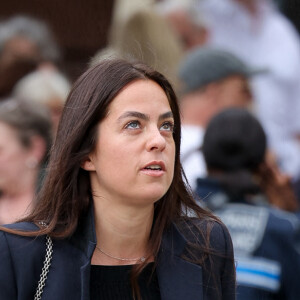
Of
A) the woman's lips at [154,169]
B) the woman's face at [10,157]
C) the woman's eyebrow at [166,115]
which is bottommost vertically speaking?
the woman's face at [10,157]

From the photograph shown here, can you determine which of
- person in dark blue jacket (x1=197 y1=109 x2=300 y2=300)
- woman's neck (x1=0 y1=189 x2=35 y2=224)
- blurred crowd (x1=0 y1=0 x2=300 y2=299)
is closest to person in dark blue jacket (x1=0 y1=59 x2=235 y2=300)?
blurred crowd (x1=0 y1=0 x2=300 y2=299)

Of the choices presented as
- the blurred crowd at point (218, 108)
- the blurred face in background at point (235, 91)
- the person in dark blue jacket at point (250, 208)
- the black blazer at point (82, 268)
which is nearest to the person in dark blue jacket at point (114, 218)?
the black blazer at point (82, 268)

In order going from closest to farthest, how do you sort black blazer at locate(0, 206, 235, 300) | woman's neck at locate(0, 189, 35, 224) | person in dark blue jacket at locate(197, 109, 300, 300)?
black blazer at locate(0, 206, 235, 300)
person in dark blue jacket at locate(197, 109, 300, 300)
woman's neck at locate(0, 189, 35, 224)

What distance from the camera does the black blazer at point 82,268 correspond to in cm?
282

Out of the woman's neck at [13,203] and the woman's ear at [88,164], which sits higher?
the woman's ear at [88,164]

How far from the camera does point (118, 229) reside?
301cm

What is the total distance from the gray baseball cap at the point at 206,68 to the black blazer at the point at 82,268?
2806 millimetres

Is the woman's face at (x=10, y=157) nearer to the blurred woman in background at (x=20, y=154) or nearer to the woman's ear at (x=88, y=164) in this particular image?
the blurred woman in background at (x=20, y=154)

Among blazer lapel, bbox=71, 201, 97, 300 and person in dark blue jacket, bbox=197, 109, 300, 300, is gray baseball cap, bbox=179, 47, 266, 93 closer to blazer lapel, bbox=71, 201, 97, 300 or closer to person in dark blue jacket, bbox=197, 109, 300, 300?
person in dark blue jacket, bbox=197, 109, 300, 300

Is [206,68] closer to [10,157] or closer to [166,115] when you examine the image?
[10,157]

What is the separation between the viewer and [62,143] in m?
3.02

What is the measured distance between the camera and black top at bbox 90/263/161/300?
294cm

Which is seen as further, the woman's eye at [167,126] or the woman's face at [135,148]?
the woman's eye at [167,126]

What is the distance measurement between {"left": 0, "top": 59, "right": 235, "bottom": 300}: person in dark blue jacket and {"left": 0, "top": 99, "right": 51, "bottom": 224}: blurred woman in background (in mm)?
1869
